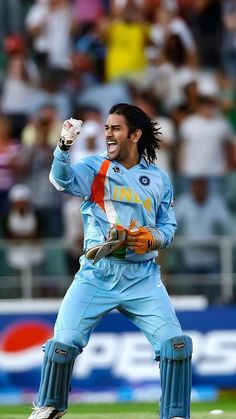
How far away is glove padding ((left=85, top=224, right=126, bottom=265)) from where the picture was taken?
26.1 ft

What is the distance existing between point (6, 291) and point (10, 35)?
4551 mm

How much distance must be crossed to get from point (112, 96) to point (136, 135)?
311 inches

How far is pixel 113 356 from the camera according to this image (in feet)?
41.7

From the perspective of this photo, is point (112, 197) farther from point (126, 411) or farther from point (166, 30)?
point (166, 30)

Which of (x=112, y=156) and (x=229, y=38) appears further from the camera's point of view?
(x=229, y=38)

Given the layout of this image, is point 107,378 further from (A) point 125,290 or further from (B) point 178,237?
(A) point 125,290

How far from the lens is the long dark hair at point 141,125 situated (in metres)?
8.31

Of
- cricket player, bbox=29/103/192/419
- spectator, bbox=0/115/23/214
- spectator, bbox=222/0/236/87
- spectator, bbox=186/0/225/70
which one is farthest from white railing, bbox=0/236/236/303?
cricket player, bbox=29/103/192/419

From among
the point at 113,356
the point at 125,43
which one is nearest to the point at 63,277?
the point at 113,356

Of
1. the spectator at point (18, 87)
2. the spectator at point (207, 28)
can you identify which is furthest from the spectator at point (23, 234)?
the spectator at point (207, 28)

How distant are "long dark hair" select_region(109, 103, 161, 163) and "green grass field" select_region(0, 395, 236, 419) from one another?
98.2 inches

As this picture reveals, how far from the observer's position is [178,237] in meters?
14.3

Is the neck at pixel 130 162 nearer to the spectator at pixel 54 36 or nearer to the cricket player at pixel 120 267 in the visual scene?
the cricket player at pixel 120 267

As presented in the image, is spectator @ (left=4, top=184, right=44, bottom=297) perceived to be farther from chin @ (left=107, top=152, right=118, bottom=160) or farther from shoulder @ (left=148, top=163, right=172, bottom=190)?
chin @ (left=107, top=152, right=118, bottom=160)
